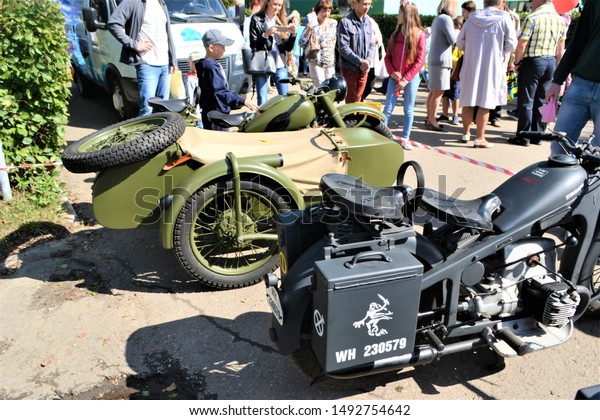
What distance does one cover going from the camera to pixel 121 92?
7.59 m

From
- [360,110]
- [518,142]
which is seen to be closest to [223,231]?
[360,110]

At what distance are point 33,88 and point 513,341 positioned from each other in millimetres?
4531

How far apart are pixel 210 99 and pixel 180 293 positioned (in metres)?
2.04

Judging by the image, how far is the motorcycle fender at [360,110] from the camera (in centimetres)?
483

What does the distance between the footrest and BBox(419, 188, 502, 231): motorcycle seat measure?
56 centimetres

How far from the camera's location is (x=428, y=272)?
243 cm

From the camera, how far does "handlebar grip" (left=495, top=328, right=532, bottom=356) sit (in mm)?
2527

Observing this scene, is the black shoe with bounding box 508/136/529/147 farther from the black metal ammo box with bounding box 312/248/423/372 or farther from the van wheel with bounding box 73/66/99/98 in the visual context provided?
the van wheel with bounding box 73/66/99/98

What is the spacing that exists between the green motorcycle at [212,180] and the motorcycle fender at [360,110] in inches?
36.6

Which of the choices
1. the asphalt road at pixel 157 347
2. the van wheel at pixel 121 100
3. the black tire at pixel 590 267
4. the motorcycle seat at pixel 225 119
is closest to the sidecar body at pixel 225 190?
the asphalt road at pixel 157 347

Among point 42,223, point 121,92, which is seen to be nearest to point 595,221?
point 42,223

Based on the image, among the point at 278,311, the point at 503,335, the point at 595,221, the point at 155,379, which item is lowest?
the point at 155,379

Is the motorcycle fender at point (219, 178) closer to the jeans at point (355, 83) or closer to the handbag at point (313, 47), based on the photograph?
the jeans at point (355, 83)
